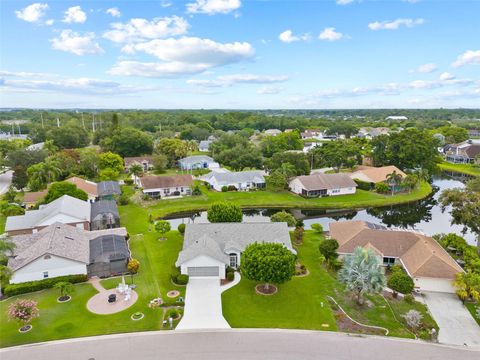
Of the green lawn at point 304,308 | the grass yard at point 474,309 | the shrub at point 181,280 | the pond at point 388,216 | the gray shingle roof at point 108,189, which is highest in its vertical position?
the gray shingle roof at point 108,189

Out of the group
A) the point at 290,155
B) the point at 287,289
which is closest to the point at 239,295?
the point at 287,289

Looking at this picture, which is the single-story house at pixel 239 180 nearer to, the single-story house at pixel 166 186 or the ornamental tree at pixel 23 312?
the single-story house at pixel 166 186

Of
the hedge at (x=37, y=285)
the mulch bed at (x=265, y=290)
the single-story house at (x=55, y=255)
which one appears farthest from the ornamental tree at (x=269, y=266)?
the hedge at (x=37, y=285)

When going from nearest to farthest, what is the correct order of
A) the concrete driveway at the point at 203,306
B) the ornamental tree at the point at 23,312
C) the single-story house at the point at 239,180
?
the ornamental tree at the point at 23,312 → the concrete driveway at the point at 203,306 → the single-story house at the point at 239,180

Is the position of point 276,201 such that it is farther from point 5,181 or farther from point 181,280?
point 5,181

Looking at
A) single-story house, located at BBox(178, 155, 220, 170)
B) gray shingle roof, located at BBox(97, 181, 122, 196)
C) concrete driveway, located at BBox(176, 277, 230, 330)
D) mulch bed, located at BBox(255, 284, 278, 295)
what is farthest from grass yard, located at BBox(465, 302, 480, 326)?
single-story house, located at BBox(178, 155, 220, 170)

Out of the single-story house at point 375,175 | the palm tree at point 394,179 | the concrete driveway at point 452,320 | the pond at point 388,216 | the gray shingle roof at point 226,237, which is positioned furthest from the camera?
the single-story house at point 375,175

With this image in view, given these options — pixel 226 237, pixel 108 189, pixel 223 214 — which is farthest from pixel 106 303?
pixel 108 189

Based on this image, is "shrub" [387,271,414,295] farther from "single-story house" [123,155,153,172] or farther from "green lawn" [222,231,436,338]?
"single-story house" [123,155,153,172]
